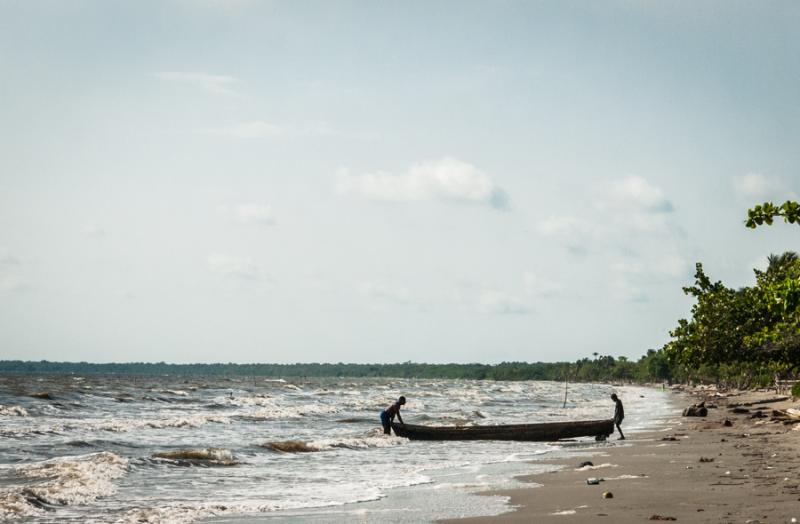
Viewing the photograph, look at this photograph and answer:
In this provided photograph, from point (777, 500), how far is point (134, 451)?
2190 cm

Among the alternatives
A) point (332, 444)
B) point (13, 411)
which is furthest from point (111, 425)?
point (332, 444)

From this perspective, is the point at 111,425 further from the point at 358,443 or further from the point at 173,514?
the point at 173,514

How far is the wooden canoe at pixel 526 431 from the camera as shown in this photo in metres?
32.7

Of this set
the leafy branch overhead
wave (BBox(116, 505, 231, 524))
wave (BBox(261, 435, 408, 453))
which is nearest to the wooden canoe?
wave (BBox(261, 435, 408, 453))

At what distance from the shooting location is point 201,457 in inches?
1011

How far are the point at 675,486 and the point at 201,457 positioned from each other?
51.5 feet

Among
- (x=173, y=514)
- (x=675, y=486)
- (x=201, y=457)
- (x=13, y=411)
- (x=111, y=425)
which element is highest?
(x=675, y=486)

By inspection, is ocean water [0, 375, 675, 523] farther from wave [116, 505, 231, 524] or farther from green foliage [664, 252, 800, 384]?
green foliage [664, 252, 800, 384]

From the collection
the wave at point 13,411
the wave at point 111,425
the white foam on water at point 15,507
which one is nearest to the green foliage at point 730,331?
the white foam on water at point 15,507

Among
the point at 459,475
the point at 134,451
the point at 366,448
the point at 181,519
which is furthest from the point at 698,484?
the point at 134,451

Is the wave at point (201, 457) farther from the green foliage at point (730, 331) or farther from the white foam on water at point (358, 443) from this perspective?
the green foliage at point (730, 331)

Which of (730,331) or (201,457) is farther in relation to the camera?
(730,331)

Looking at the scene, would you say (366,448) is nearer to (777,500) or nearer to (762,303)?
(762,303)

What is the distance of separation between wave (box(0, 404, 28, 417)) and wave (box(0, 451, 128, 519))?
27.6 metres
